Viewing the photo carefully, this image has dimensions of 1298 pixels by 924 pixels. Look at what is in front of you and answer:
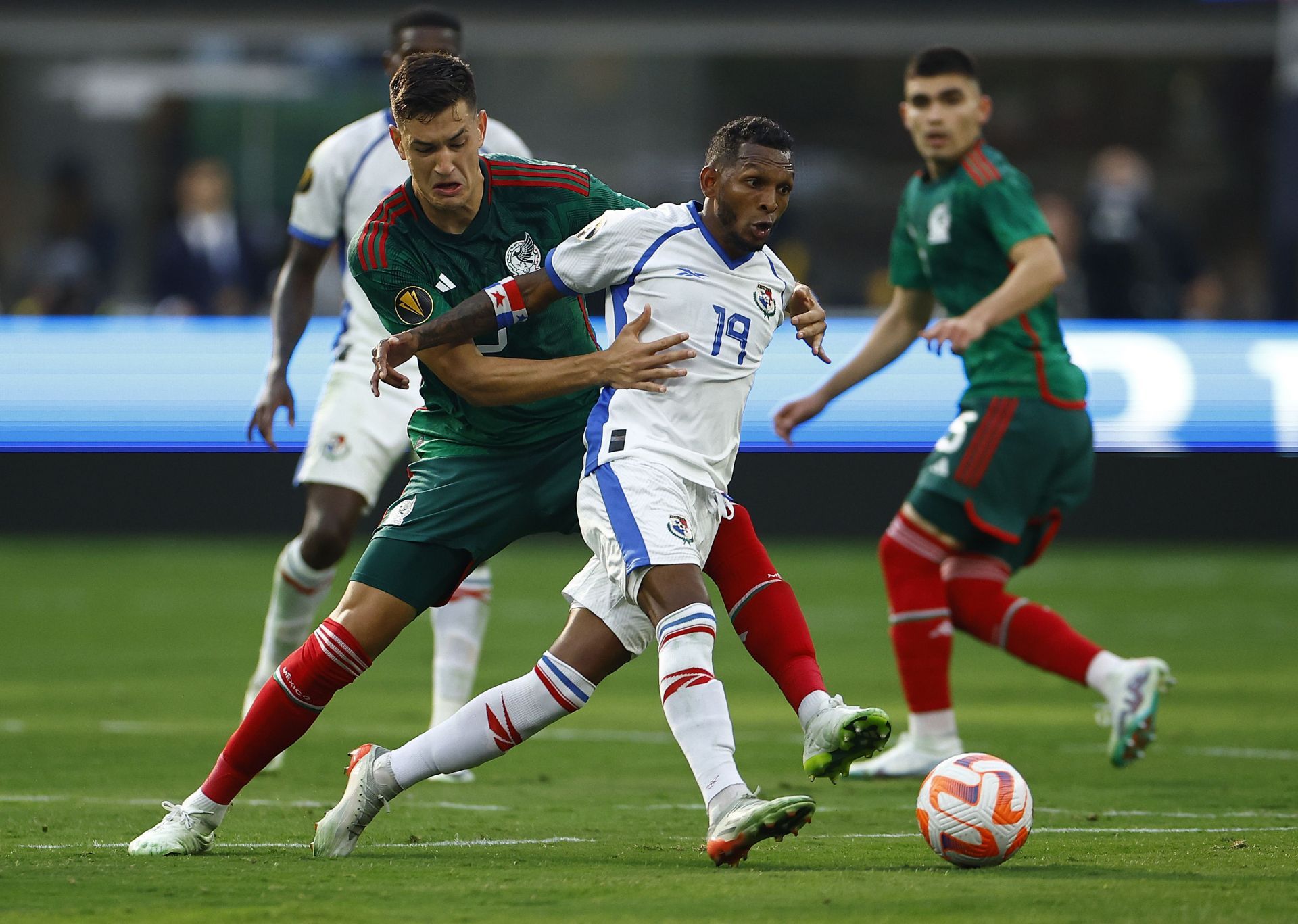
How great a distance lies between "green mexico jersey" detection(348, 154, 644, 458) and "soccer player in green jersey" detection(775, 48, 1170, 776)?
1551mm

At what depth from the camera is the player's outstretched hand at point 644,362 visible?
4.94 meters

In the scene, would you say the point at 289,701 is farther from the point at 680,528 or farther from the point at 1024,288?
the point at 1024,288

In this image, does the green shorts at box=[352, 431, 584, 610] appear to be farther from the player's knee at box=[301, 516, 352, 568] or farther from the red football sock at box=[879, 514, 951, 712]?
the red football sock at box=[879, 514, 951, 712]

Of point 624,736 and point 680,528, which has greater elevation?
point 680,528

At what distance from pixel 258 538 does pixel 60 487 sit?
1576mm

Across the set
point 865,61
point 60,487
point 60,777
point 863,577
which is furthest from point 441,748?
point 865,61

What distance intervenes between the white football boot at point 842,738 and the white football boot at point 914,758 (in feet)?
6.90

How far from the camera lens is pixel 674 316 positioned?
5.08 metres

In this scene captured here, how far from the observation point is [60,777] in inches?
258

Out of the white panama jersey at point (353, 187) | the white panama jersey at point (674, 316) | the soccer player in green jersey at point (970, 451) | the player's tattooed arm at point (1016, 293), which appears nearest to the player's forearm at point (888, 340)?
the soccer player in green jersey at point (970, 451)

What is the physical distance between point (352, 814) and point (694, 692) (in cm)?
98

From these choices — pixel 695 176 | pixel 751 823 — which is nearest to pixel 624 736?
pixel 751 823

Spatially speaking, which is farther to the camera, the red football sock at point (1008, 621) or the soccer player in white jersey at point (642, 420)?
the red football sock at point (1008, 621)

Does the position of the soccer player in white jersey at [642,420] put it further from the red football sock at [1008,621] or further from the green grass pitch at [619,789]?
the red football sock at [1008,621]
